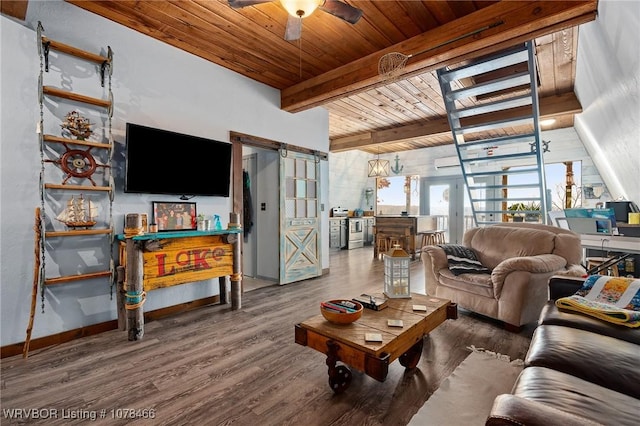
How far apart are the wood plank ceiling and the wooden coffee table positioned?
230cm

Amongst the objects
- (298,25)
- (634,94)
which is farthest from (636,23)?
(298,25)

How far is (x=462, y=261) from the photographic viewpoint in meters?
3.19

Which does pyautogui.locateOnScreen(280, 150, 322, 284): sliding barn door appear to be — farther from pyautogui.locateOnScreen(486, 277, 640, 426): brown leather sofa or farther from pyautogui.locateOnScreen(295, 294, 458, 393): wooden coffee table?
pyautogui.locateOnScreen(486, 277, 640, 426): brown leather sofa

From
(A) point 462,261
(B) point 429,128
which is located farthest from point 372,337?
(B) point 429,128

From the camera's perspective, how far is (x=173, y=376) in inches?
78.3

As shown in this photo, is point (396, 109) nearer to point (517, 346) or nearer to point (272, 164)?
point (272, 164)

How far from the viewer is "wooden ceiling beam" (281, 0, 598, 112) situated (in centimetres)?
224

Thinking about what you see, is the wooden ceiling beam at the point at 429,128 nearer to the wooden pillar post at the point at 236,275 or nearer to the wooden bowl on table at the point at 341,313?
the wooden bowl on table at the point at 341,313

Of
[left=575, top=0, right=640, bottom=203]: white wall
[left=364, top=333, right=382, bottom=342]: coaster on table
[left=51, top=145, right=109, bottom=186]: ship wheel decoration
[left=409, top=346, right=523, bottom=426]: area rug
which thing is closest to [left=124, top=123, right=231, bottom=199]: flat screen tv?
[left=51, top=145, right=109, bottom=186]: ship wheel decoration

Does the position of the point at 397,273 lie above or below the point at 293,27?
below

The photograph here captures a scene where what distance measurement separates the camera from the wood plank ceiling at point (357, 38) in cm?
246

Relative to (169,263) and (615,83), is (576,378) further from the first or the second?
(169,263)

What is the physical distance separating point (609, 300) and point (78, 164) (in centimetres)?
404

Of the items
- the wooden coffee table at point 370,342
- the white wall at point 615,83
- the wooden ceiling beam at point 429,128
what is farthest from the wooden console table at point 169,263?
the wooden ceiling beam at point 429,128
